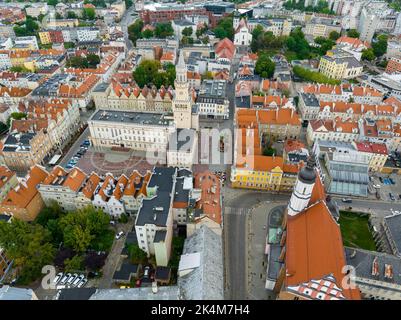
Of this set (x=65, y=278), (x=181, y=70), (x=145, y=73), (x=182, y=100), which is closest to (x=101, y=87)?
(x=145, y=73)

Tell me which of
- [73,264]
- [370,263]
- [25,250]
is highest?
[370,263]

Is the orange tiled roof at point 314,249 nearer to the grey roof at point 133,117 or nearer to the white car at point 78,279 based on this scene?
the white car at point 78,279

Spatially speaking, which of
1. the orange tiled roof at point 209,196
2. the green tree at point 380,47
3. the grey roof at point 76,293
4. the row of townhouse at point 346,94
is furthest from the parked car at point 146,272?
the green tree at point 380,47

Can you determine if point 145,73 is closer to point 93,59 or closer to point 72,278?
point 93,59

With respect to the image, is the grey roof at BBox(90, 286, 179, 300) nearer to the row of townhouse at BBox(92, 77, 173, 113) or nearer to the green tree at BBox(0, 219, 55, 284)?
the green tree at BBox(0, 219, 55, 284)

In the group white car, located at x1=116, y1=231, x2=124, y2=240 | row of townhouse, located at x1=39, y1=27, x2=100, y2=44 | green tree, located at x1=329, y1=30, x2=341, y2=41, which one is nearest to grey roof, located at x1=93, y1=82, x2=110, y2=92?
white car, located at x1=116, y1=231, x2=124, y2=240
